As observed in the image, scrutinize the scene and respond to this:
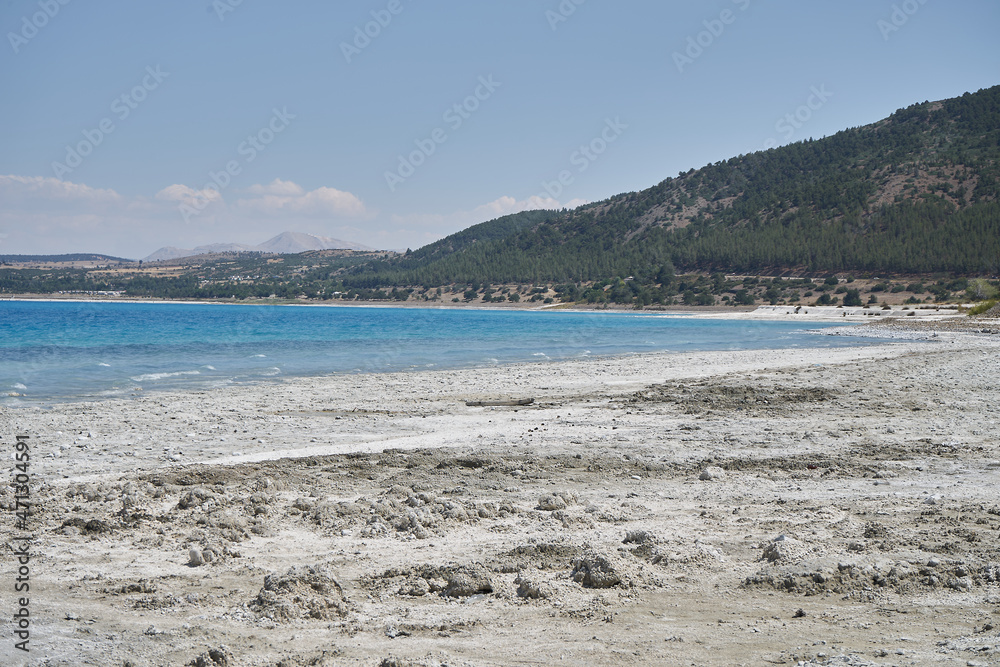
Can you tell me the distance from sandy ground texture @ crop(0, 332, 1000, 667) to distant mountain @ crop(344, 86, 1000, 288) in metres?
89.6

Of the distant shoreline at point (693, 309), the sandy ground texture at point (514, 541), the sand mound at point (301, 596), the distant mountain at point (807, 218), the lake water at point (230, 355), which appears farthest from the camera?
the distant mountain at point (807, 218)

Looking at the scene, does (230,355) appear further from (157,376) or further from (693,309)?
(693,309)

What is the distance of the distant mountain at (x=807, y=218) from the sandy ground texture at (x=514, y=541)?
294 ft

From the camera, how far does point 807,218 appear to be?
116250mm

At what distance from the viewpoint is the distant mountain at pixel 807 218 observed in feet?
311

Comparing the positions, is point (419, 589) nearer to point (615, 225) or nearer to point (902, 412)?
point (902, 412)

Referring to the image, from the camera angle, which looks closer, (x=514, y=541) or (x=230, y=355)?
(x=514, y=541)

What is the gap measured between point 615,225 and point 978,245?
252 ft

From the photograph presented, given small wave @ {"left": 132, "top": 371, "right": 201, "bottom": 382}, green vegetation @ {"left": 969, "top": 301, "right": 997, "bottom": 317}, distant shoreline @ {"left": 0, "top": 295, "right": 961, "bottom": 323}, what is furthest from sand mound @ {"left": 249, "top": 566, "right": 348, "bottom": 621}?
green vegetation @ {"left": 969, "top": 301, "right": 997, "bottom": 317}

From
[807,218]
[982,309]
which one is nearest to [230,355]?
[982,309]

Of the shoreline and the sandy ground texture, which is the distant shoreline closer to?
the shoreline

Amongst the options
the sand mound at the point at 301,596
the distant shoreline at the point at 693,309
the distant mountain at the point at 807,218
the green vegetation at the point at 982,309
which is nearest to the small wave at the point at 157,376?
the sand mound at the point at 301,596

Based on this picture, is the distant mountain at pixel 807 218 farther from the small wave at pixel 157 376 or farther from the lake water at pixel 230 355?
the small wave at pixel 157 376

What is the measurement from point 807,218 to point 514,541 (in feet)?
400
